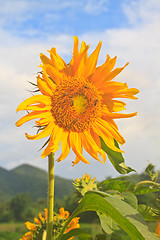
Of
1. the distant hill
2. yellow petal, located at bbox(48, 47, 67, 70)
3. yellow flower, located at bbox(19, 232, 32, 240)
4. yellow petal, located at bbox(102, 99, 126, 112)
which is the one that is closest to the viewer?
yellow petal, located at bbox(48, 47, 67, 70)

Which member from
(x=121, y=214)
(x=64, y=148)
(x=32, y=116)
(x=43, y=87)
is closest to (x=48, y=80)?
(x=43, y=87)

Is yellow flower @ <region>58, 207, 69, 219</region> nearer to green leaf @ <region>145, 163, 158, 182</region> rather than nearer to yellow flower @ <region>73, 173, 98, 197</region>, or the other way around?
yellow flower @ <region>73, 173, 98, 197</region>

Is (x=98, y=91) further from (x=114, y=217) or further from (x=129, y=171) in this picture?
(x=114, y=217)

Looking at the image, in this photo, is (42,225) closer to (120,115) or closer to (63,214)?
(63,214)

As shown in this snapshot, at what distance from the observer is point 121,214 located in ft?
3.30

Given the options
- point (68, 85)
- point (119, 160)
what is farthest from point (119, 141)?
point (68, 85)

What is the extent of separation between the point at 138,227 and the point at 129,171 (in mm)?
349

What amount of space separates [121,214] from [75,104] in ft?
1.77

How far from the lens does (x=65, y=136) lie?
1.28 meters

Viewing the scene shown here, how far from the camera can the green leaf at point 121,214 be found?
3.31 feet

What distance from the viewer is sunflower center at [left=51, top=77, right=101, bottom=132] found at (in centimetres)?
130

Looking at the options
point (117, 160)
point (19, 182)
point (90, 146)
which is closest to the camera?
point (90, 146)

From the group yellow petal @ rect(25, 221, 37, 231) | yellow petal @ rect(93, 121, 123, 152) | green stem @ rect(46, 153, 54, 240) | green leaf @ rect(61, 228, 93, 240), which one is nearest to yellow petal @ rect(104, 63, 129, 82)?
yellow petal @ rect(93, 121, 123, 152)

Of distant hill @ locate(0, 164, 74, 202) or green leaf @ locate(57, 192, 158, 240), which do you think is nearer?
green leaf @ locate(57, 192, 158, 240)
